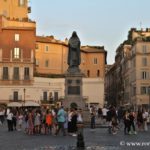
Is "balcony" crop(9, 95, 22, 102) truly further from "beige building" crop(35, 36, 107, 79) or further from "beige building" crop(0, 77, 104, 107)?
"beige building" crop(35, 36, 107, 79)

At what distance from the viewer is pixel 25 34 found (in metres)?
95.2

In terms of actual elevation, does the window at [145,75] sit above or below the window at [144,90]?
above

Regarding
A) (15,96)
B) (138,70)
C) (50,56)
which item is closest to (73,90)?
(15,96)

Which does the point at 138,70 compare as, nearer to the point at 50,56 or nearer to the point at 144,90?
the point at 144,90

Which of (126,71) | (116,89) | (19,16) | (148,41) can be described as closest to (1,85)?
(19,16)

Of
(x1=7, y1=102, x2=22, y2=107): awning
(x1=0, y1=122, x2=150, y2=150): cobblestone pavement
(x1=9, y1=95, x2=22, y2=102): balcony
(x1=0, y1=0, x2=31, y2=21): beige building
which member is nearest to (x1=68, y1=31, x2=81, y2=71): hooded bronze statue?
(x1=0, y1=122, x2=150, y2=150): cobblestone pavement

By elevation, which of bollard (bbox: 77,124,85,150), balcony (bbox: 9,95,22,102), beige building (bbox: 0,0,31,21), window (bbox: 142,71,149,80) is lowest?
bollard (bbox: 77,124,85,150)

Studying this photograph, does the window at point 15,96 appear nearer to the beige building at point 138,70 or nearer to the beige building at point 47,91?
the beige building at point 47,91

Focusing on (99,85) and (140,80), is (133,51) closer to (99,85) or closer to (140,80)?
(140,80)

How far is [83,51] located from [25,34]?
71.8 feet

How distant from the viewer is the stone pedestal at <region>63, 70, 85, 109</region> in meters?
41.9

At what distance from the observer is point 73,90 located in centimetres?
4238

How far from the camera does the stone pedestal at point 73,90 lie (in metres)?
41.9

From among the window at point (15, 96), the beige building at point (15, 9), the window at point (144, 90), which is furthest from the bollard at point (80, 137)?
the window at point (144, 90)
